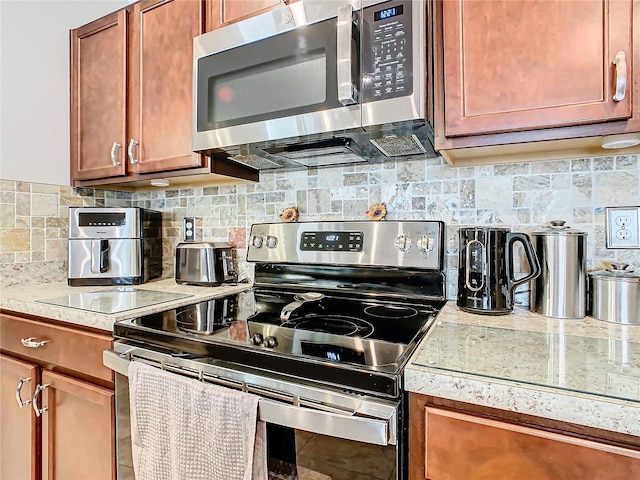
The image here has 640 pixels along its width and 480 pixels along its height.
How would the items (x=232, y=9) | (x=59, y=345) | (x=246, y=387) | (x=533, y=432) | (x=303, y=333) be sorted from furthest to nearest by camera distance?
(x=232, y=9), (x=59, y=345), (x=303, y=333), (x=246, y=387), (x=533, y=432)

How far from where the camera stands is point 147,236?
174 centimetres

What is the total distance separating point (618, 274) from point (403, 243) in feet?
1.89

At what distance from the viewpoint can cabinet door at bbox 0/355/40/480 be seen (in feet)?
4.03

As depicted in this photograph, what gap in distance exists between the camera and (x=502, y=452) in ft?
1.94

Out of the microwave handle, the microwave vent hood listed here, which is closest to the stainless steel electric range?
the microwave vent hood

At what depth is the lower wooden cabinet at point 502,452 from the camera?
54 cm

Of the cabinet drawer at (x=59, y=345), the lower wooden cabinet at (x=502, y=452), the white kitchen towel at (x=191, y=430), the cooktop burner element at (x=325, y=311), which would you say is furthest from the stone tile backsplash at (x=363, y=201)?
the white kitchen towel at (x=191, y=430)

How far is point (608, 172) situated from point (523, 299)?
1.47ft

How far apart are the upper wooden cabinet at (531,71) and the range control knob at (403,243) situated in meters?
0.34

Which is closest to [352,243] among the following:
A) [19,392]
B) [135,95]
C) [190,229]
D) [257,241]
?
[257,241]

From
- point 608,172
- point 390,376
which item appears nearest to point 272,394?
point 390,376

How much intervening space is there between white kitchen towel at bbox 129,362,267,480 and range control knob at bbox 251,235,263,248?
70cm

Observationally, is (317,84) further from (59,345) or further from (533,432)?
(59,345)

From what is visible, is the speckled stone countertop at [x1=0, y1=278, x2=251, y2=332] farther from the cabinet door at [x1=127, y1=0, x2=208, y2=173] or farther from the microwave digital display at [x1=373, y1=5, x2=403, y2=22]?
the microwave digital display at [x1=373, y1=5, x2=403, y2=22]
